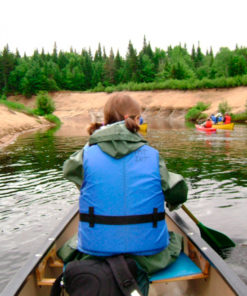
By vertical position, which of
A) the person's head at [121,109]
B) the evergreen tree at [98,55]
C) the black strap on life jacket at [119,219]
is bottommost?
the black strap on life jacket at [119,219]

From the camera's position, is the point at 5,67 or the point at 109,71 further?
the point at 109,71

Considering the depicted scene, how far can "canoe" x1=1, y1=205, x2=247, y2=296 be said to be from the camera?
8.50 feet

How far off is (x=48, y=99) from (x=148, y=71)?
3612cm

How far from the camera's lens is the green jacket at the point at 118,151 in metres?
2.44

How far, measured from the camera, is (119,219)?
2.41m

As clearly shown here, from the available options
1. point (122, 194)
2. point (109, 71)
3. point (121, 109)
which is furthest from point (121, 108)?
point (109, 71)

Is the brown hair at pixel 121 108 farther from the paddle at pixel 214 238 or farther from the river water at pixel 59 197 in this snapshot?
the paddle at pixel 214 238

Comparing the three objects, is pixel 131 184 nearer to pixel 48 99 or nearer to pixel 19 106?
pixel 19 106

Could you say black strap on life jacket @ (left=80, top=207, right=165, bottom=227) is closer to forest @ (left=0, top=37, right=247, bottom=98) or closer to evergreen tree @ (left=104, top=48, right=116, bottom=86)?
forest @ (left=0, top=37, right=247, bottom=98)

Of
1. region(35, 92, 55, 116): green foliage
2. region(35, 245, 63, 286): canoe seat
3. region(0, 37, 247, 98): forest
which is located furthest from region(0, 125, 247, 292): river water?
region(0, 37, 247, 98): forest

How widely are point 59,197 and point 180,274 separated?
227 inches

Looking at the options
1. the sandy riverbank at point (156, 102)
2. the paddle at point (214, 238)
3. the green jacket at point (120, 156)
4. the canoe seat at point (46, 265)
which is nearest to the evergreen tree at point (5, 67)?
the sandy riverbank at point (156, 102)

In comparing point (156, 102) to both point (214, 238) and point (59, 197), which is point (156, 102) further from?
point (214, 238)

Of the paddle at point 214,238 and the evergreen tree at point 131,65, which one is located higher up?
the evergreen tree at point 131,65
